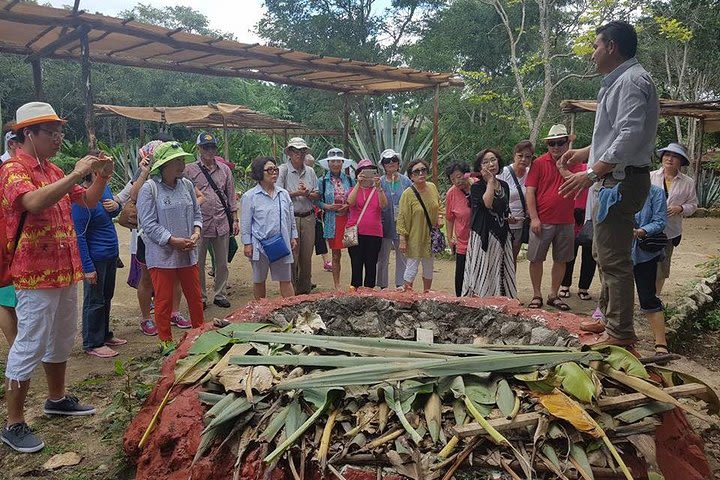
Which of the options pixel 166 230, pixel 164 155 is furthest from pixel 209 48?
pixel 166 230

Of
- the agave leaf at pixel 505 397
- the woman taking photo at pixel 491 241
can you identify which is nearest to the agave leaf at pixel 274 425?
the agave leaf at pixel 505 397

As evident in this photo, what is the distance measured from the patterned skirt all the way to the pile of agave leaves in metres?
2.61

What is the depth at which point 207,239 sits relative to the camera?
608cm

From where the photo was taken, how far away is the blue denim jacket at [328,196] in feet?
20.9

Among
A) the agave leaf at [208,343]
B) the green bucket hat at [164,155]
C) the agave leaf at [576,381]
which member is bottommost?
the agave leaf at [208,343]

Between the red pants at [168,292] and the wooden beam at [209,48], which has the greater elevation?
the wooden beam at [209,48]

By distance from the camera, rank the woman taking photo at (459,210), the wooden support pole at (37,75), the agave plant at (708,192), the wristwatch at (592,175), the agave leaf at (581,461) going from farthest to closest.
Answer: the agave plant at (708,192)
the wooden support pole at (37,75)
the woman taking photo at (459,210)
the wristwatch at (592,175)
the agave leaf at (581,461)

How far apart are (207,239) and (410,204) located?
7.45 ft

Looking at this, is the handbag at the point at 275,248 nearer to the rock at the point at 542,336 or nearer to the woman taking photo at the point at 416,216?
the woman taking photo at the point at 416,216

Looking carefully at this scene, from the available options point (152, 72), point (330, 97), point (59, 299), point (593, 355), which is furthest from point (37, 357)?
point (152, 72)

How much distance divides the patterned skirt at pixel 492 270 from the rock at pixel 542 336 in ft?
6.87

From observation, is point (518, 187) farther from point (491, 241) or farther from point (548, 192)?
point (491, 241)

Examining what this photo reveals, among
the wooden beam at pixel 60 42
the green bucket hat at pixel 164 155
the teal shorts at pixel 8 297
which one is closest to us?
the teal shorts at pixel 8 297

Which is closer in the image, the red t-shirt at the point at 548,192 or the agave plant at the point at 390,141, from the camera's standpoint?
the red t-shirt at the point at 548,192
